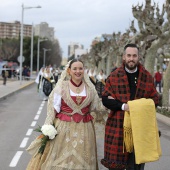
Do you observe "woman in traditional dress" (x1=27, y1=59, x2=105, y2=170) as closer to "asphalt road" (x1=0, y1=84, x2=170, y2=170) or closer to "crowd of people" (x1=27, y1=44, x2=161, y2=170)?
"crowd of people" (x1=27, y1=44, x2=161, y2=170)

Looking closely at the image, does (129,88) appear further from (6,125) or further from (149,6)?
(149,6)

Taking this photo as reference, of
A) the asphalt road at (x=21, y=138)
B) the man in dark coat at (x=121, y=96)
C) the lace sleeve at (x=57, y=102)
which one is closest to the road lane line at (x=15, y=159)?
the asphalt road at (x=21, y=138)

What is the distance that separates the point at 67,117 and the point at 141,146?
41.2 inches

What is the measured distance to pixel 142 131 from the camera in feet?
14.1

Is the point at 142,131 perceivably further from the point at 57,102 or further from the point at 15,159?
the point at 15,159

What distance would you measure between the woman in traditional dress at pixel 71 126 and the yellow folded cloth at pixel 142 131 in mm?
687

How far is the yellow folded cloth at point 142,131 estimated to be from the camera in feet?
14.0

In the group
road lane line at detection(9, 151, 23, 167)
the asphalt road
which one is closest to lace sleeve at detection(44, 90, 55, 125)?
Result: the asphalt road

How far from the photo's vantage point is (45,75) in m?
21.6

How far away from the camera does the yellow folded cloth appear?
168 inches

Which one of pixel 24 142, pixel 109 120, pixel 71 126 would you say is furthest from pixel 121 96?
pixel 24 142

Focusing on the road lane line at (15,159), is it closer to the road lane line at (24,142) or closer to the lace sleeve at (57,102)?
the road lane line at (24,142)

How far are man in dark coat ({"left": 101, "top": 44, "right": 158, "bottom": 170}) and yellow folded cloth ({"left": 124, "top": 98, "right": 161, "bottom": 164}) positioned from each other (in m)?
0.10

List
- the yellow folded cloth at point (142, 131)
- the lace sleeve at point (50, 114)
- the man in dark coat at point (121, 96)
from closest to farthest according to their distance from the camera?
1. the yellow folded cloth at point (142, 131)
2. the man in dark coat at point (121, 96)
3. the lace sleeve at point (50, 114)
